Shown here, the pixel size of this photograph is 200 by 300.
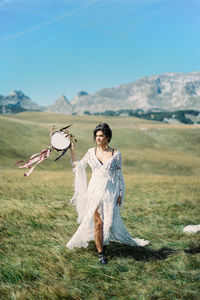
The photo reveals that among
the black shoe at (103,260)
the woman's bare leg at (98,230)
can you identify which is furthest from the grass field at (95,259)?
the woman's bare leg at (98,230)

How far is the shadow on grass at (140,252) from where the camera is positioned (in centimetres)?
700

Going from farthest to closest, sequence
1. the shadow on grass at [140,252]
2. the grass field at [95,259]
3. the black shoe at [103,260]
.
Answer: the shadow on grass at [140,252] → the black shoe at [103,260] → the grass field at [95,259]

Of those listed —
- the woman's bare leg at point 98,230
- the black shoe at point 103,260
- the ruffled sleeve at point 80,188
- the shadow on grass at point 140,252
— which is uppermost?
the ruffled sleeve at point 80,188

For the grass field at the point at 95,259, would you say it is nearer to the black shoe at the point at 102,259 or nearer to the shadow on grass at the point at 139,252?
the shadow on grass at the point at 139,252

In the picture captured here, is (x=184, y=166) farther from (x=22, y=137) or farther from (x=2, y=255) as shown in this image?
(x=2, y=255)

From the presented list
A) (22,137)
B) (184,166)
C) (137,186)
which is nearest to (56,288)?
(137,186)

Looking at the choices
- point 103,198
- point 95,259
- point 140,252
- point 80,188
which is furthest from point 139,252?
point 80,188

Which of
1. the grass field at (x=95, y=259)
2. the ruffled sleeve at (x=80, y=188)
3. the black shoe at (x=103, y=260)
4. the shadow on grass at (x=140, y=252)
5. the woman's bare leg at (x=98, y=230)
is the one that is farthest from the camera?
the ruffled sleeve at (x=80, y=188)

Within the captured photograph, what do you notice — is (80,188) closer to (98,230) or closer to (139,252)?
(98,230)

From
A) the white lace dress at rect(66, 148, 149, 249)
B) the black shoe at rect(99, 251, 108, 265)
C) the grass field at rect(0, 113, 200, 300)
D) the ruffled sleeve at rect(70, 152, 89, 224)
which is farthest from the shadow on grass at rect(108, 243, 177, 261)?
the ruffled sleeve at rect(70, 152, 89, 224)

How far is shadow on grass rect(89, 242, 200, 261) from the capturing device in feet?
23.0

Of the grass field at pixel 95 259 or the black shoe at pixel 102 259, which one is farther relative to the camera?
the black shoe at pixel 102 259

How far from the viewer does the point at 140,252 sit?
24.1ft

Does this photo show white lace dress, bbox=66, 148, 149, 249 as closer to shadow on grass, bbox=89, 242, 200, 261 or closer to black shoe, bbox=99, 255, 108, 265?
shadow on grass, bbox=89, 242, 200, 261
